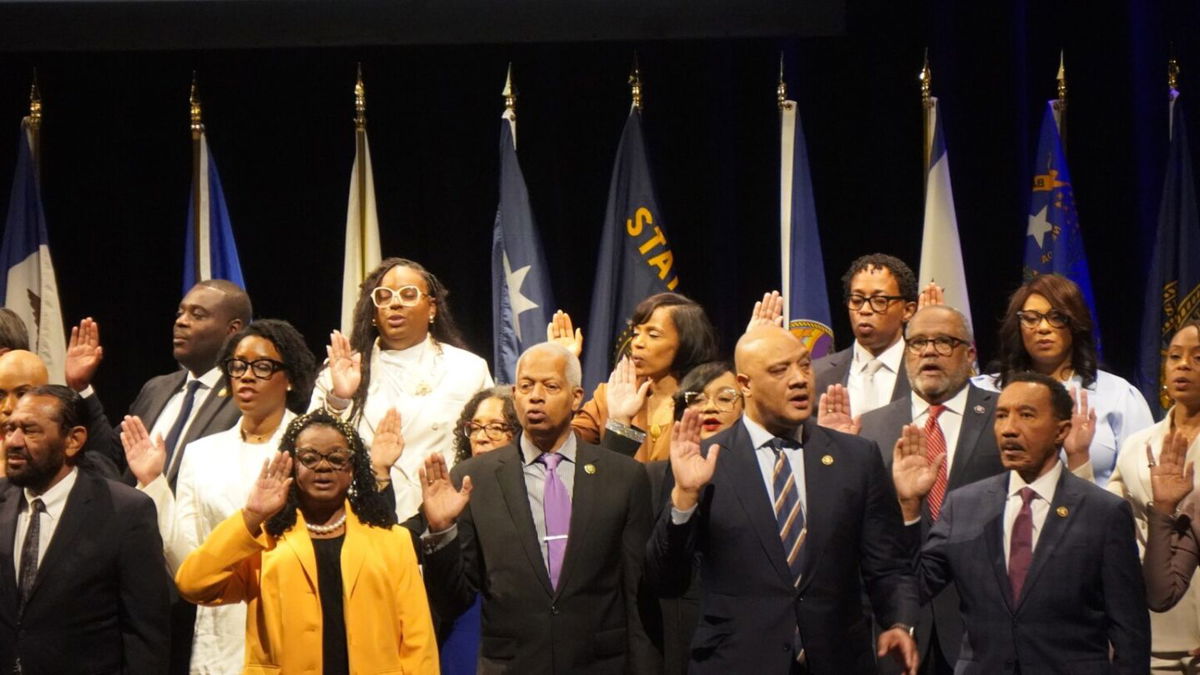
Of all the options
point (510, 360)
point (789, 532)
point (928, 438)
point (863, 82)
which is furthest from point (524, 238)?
point (789, 532)

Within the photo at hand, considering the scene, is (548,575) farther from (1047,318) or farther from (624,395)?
(1047,318)

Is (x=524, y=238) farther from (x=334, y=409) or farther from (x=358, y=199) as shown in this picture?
(x=334, y=409)

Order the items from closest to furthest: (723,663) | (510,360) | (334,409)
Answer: (723,663), (334,409), (510,360)

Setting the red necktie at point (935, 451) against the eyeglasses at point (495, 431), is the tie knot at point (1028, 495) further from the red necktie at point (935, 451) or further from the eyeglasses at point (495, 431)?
the eyeglasses at point (495, 431)

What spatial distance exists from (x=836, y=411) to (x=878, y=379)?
799 millimetres

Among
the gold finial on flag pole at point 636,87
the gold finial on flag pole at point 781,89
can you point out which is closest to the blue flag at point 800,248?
the gold finial on flag pole at point 781,89

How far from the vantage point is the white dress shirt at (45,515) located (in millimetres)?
5039

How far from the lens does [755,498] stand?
468 cm

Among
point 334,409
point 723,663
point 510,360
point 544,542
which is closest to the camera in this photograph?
point 723,663

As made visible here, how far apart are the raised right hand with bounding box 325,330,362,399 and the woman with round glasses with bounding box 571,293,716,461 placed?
0.80m

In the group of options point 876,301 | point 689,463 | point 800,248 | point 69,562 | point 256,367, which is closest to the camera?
point 689,463

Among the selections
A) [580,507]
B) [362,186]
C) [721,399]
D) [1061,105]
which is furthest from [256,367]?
[1061,105]

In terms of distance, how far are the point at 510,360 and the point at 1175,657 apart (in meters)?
3.08

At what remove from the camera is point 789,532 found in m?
4.66
